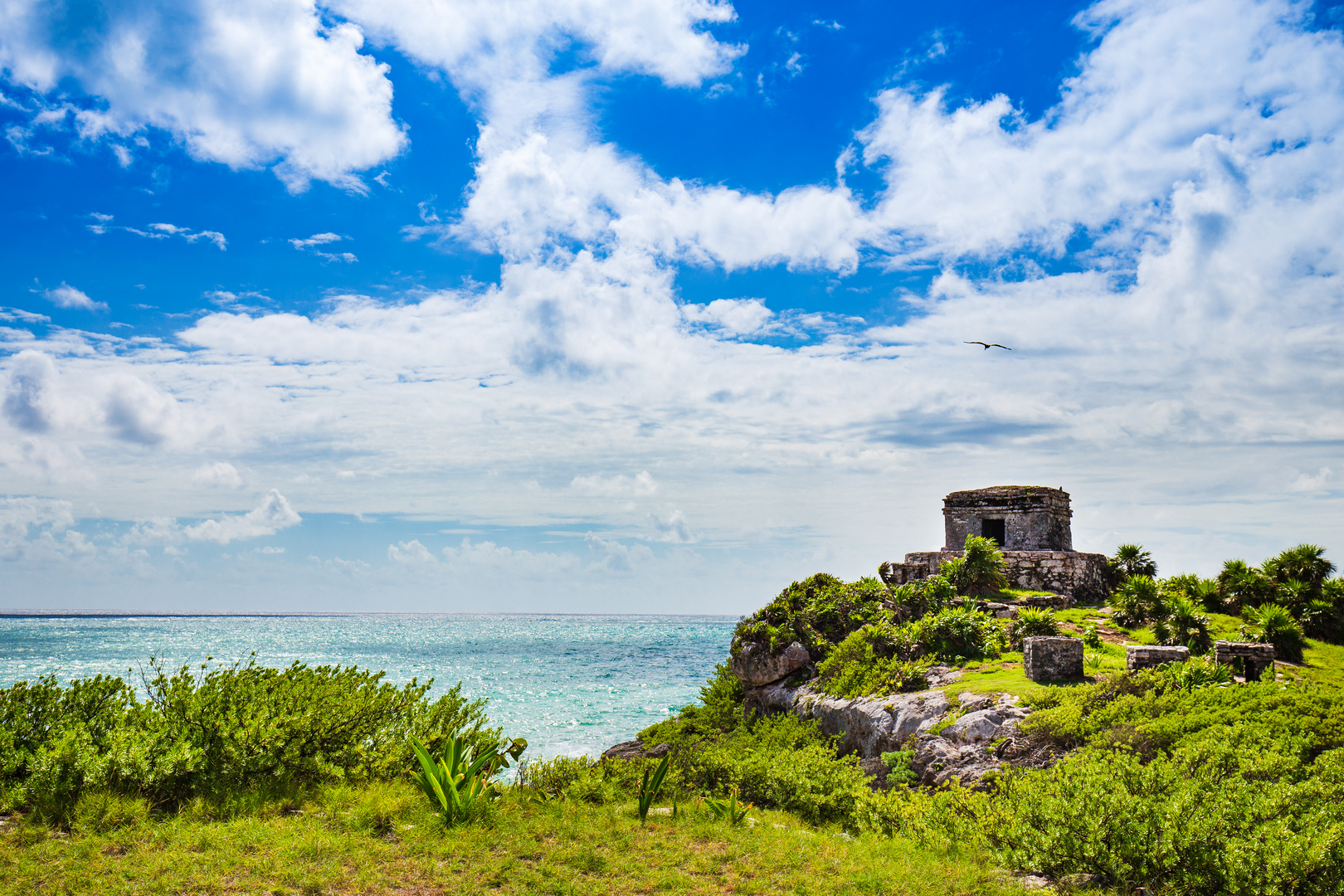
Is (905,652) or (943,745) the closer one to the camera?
(943,745)

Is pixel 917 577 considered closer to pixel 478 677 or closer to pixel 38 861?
pixel 38 861

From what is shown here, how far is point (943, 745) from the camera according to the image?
43.8ft

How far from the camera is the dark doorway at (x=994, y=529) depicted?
29.1 metres

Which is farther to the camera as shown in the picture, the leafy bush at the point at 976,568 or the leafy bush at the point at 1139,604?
the leafy bush at the point at 976,568

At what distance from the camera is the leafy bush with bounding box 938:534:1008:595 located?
82.2ft

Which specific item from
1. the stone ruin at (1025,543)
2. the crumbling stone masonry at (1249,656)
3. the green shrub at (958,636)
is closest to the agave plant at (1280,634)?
the crumbling stone masonry at (1249,656)

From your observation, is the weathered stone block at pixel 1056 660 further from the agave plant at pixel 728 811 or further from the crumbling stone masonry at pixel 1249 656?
the agave plant at pixel 728 811

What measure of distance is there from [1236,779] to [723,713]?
17.4m

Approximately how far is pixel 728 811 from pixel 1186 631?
14509mm

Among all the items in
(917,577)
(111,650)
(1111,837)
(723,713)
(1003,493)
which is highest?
(1003,493)

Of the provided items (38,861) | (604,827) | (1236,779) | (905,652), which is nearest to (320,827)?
(38,861)

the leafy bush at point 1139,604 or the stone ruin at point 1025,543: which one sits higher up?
the stone ruin at point 1025,543

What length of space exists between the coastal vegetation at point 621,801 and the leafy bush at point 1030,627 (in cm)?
457

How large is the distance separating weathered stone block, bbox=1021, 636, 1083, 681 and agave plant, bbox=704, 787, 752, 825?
8347mm
